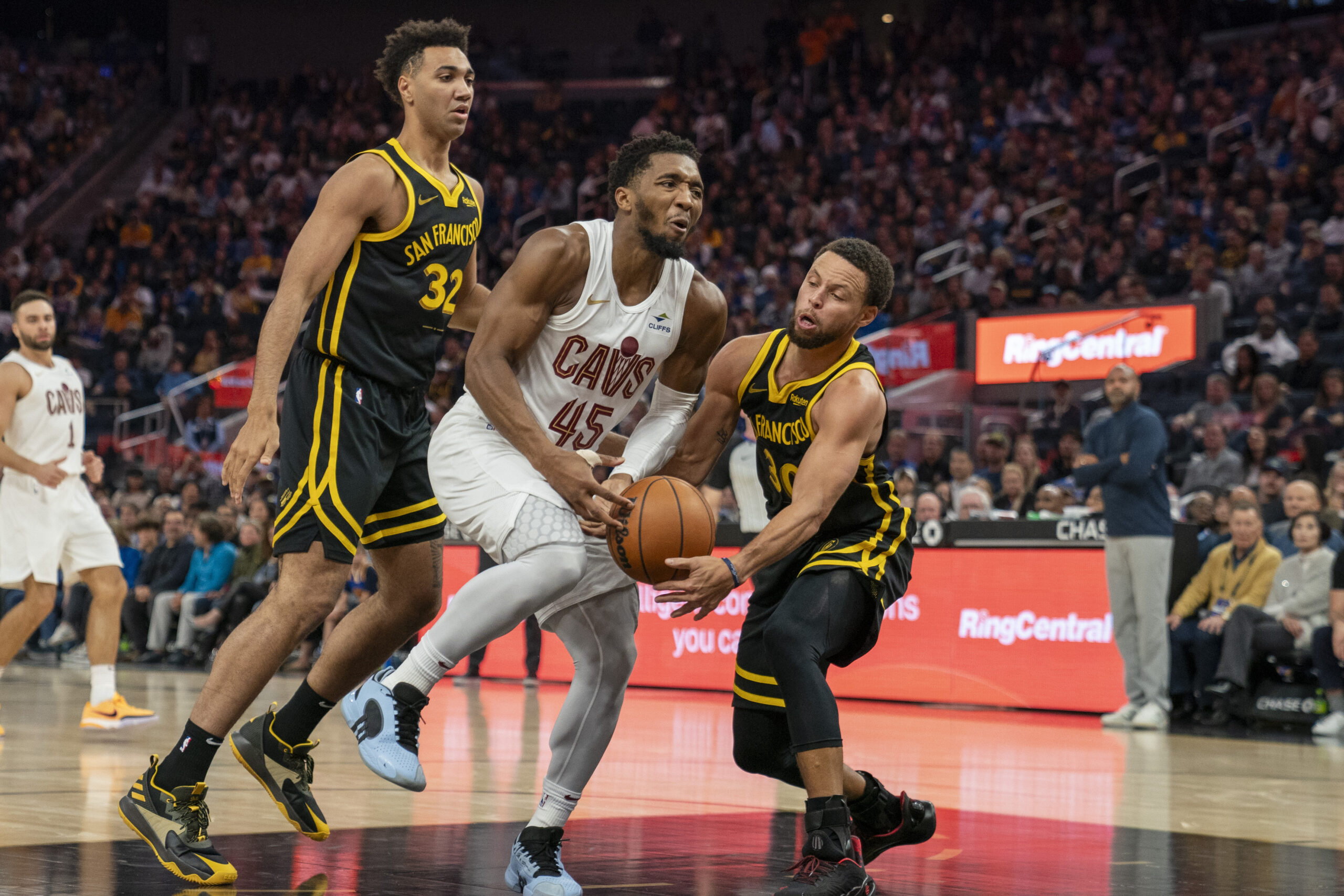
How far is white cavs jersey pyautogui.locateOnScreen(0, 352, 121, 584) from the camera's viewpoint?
7895 millimetres

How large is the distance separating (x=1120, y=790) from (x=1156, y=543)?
302cm

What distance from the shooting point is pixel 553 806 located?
4289 mm

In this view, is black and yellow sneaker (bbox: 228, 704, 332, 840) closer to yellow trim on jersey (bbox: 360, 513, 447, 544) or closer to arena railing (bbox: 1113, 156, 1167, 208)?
yellow trim on jersey (bbox: 360, 513, 447, 544)

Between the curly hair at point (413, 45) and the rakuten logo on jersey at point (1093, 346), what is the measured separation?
37.4 feet

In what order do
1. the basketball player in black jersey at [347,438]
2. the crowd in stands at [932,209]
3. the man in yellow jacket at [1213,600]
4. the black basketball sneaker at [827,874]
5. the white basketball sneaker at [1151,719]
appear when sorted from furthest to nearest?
the crowd in stands at [932,209]
the man in yellow jacket at [1213,600]
the white basketball sneaker at [1151,719]
the basketball player in black jersey at [347,438]
the black basketball sneaker at [827,874]

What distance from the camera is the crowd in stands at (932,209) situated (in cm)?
1327

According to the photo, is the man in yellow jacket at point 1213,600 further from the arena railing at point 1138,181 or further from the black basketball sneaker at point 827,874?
the arena railing at point 1138,181

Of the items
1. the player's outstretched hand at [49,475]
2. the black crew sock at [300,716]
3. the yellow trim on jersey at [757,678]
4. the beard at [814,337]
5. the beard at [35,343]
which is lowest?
A: the black crew sock at [300,716]

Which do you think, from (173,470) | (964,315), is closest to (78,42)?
(173,470)

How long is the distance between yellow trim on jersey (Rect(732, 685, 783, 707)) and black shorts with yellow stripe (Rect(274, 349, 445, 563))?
1.01m

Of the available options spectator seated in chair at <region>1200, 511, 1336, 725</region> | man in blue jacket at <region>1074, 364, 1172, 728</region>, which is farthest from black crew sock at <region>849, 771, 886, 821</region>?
spectator seated in chair at <region>1200, 511, 1336, 725</region>

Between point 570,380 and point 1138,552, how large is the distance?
18.9 ft

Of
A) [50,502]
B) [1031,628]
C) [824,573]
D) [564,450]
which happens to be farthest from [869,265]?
[1031,628]

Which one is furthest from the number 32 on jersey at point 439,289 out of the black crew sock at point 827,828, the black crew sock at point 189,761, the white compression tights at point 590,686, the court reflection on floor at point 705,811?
the black crew sock at point 827,828
